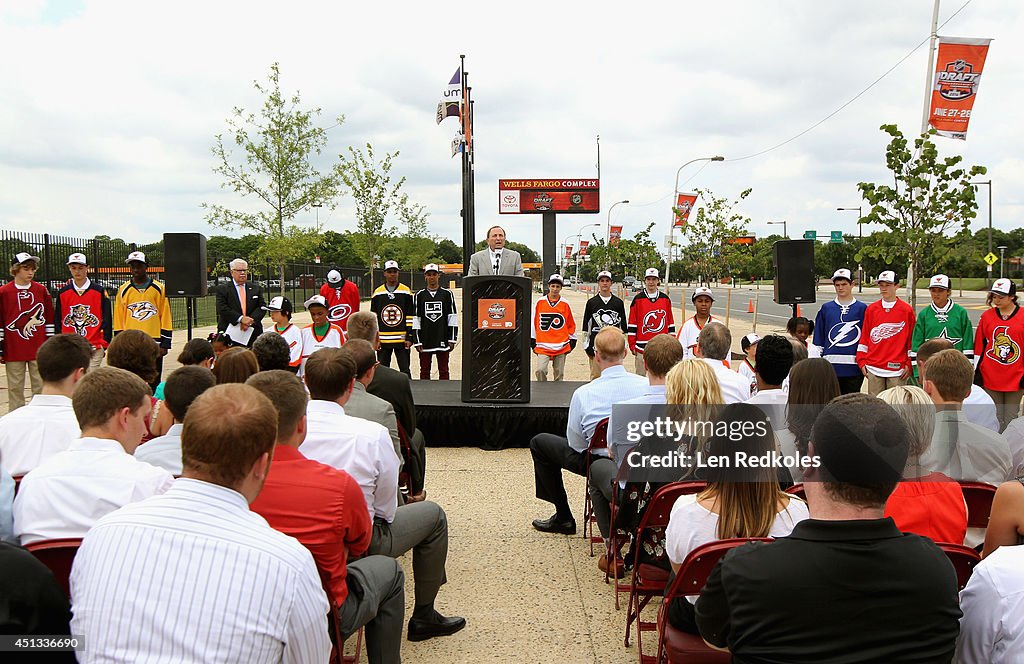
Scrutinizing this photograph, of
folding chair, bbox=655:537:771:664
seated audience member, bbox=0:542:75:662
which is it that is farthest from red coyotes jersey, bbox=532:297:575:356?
seated audience member, bbox=0:542:75:662

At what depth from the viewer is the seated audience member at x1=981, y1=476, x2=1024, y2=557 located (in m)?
2.33

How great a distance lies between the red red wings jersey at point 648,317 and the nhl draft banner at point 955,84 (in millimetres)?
6752

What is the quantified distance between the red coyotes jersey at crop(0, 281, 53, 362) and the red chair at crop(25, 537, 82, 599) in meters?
8.06

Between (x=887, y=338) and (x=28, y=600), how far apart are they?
28.3ft

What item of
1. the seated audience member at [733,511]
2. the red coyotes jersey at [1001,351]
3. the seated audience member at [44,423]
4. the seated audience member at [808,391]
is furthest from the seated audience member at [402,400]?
the red coyotes jersey at [1001,351]

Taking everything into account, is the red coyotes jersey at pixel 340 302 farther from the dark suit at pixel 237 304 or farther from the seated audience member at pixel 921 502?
the seated audience member at pixel 921 502

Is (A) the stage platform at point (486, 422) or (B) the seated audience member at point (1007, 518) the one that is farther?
(A) the stage platform at point (486, 422)

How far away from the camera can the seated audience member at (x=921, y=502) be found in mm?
2604

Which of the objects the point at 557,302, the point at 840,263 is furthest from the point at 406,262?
the point at 840,263

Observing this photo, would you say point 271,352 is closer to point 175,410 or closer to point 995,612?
point 175,410

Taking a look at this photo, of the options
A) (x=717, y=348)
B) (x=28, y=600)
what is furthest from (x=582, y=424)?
(x=28, y=600)

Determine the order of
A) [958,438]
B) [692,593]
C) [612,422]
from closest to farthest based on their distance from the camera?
[692,593]
[958,438]
[612,422]

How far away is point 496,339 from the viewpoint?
781 centimetres

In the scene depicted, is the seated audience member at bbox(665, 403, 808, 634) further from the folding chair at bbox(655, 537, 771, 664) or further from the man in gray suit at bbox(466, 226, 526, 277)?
the man in gray suit at bbox(466, 226, 526, 277)
